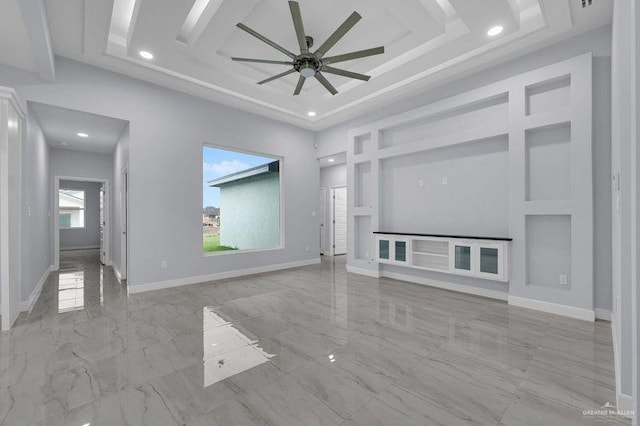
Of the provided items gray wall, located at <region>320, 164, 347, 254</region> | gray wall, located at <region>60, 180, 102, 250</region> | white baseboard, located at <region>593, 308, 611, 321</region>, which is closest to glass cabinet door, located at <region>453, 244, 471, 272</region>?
white baseboard, located at <region>593, 308, 611, 321</region>

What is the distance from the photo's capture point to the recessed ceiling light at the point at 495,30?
3.36 m

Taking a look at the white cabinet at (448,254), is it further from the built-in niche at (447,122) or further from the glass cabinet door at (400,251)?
the built-in niche at (447,122)

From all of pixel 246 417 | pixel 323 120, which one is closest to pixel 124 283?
pixel 246 417

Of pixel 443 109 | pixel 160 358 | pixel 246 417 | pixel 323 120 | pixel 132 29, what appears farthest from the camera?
pixel 323 120

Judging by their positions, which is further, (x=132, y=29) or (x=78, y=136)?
(x=78, y=136)

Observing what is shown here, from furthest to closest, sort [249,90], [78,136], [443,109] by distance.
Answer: [78,136], [249,90], [443,109]

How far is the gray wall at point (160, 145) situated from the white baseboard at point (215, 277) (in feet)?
0.23

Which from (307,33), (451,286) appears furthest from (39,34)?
(451,286)

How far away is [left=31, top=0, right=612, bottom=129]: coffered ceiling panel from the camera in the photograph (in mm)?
3088

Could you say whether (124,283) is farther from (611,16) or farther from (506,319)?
(611,16)

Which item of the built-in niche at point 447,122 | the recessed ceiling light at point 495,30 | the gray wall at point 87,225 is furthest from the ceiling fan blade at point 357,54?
the gray wall at point 87,225

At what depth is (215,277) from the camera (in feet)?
17.5

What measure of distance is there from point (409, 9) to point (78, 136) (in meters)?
6.24

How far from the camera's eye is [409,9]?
126 inches
